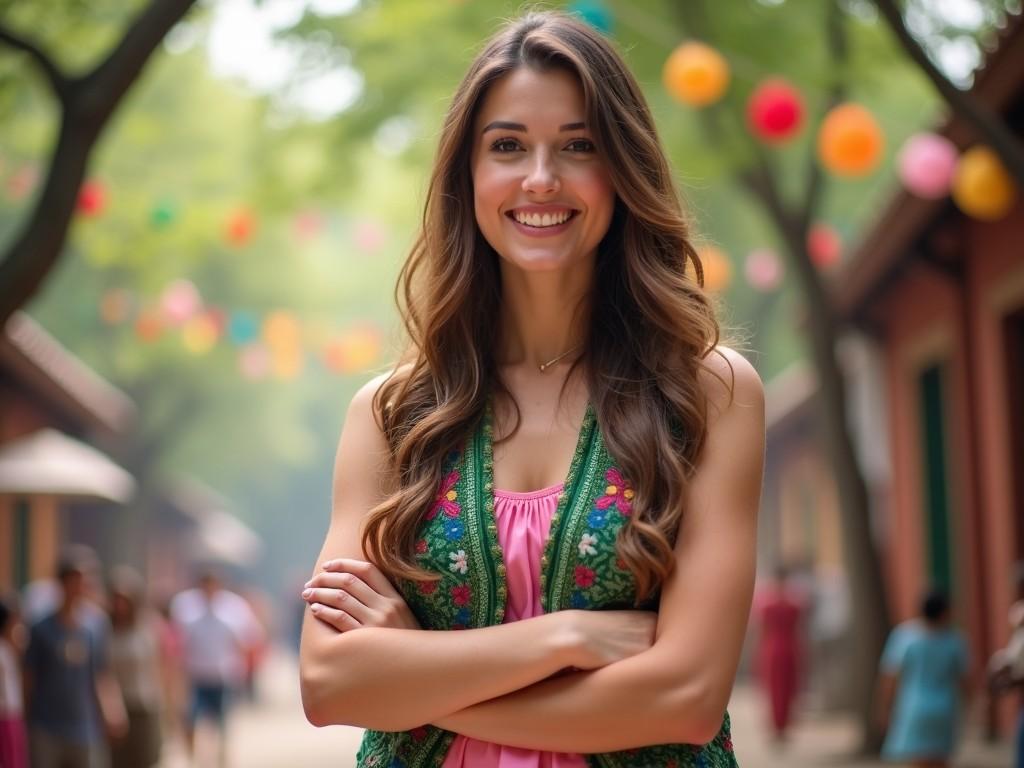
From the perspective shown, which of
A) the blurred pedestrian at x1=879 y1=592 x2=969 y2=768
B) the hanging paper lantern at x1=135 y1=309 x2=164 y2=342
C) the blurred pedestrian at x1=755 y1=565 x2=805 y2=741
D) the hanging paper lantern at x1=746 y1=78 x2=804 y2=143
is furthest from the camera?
the hanging paper lantern at x1=135 y1=309 x2=164 y2=342

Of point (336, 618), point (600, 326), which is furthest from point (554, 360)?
point (336, 618)

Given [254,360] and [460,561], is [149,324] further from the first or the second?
[460,561]

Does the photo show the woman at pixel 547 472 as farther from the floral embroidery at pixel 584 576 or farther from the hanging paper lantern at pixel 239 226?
the hanging paper lantern at pixel 239 226

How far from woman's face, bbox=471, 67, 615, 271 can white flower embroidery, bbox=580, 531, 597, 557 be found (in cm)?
49

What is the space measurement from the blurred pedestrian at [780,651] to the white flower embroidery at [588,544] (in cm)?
1553

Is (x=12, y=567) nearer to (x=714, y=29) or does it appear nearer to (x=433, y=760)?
(x=714, y=29)

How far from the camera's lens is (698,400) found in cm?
304

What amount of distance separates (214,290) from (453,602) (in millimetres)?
36975

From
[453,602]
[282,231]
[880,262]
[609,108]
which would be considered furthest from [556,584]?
[282,231]

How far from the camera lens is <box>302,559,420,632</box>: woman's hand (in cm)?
301

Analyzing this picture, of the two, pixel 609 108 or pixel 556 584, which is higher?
pixel 609 108

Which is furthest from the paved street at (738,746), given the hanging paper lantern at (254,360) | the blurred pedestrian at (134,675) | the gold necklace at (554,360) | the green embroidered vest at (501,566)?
the hanging paper lantern at (254,360)

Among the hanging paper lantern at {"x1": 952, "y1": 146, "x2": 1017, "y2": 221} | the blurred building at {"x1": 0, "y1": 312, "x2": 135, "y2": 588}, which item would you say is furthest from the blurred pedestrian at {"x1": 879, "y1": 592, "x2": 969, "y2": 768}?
the blurred building at {"x1": 0, "y1": 312, "x2": 135, "y2": 588}

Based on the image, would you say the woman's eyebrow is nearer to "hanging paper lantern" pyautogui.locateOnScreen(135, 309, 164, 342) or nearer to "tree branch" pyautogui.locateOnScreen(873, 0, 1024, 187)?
"tree branch" pyautogui.locateOnScreen(873, 0, 1024, 187)
